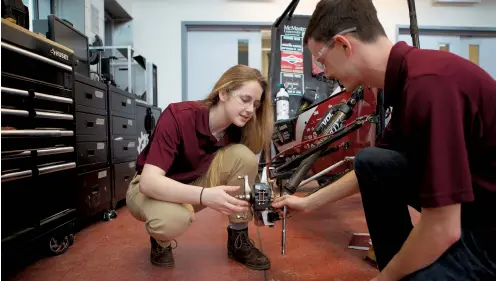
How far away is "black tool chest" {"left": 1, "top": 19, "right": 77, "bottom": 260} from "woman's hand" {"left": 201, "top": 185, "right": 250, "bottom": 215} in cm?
66

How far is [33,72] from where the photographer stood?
1315 mm

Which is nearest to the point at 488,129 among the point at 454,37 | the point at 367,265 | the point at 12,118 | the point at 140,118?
the point at 367,265

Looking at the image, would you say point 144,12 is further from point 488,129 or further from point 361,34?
point 488,129

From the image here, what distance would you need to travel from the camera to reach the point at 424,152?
1.79 feet

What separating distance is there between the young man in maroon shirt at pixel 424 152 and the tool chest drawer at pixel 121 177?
1775mm

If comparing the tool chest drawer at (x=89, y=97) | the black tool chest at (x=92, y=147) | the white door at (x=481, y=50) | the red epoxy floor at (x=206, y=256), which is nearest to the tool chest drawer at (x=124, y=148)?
the black tool chest at (x=92, y=147)

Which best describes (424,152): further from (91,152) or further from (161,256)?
(91,152)

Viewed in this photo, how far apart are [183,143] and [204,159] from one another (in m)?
0.14

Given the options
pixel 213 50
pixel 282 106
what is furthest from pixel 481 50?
pixel 282 106

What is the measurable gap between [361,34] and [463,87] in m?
0.25

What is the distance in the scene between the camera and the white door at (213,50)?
423 cm

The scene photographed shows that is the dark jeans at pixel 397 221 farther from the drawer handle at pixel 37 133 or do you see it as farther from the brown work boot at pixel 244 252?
the drawer handle at pixel 37 133

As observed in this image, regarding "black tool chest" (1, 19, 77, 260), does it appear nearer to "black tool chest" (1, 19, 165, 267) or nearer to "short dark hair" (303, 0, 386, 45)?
"black tool chest" (1, 19, 165, 267)

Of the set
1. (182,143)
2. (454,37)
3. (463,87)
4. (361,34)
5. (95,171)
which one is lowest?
(95,171)
